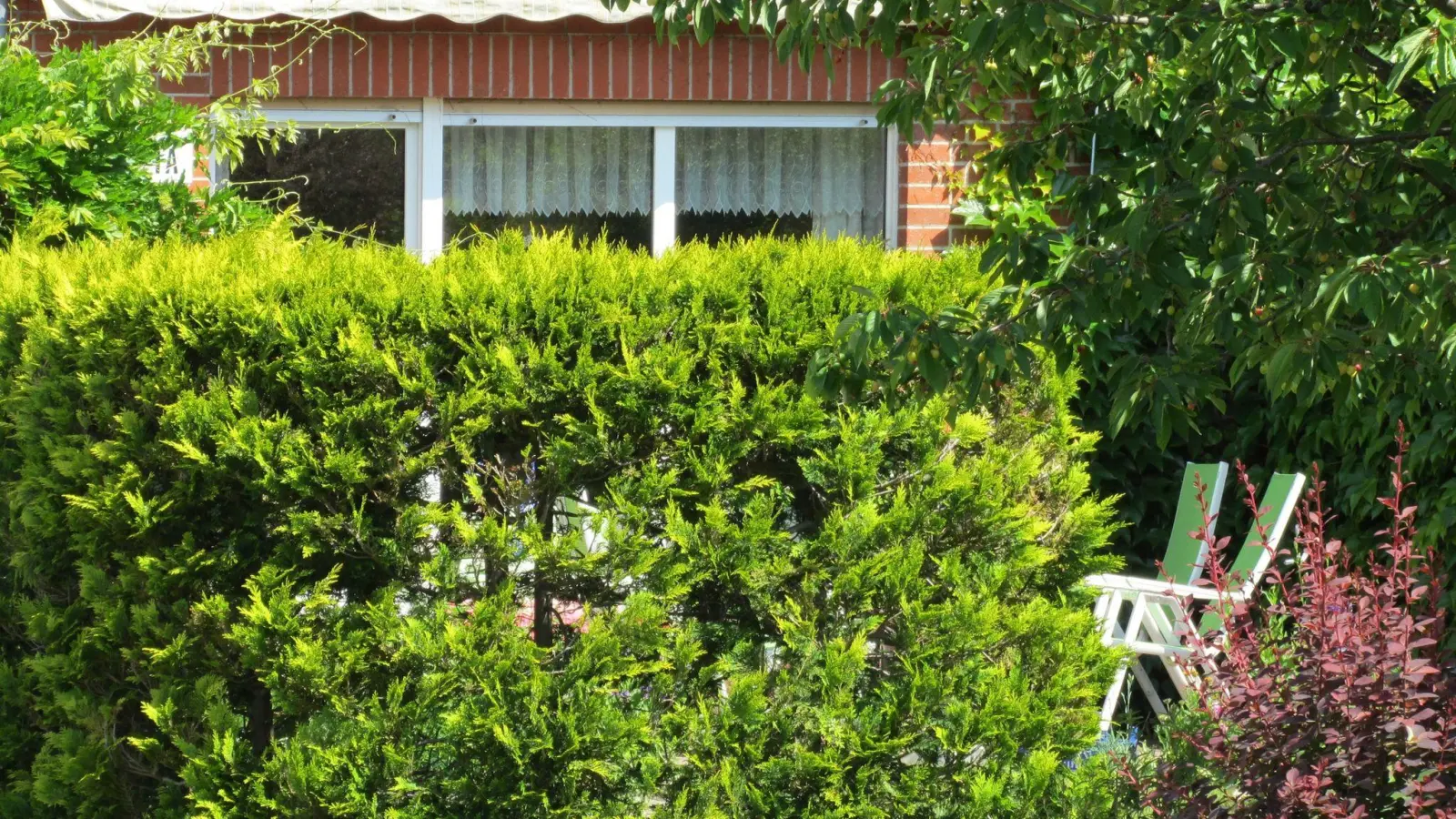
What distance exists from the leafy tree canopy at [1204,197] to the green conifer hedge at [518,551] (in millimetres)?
405

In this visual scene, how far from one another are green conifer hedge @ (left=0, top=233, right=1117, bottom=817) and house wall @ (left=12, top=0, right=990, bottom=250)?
8.68ft

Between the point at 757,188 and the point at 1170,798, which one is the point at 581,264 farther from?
the point at 757,188

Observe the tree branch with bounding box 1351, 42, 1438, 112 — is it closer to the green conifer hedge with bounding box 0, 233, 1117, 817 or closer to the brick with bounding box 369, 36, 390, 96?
the green conifer hedge with bounding box 0, 233, 1117, 817

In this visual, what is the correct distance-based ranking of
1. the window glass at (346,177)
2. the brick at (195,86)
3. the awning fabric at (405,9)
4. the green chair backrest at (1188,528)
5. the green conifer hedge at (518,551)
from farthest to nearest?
the window glass at (346,177), the brick at (195,86), the awning fabric at (405,9), the green chair backrest at (1188,528), the green conifer hedge at (518,551)

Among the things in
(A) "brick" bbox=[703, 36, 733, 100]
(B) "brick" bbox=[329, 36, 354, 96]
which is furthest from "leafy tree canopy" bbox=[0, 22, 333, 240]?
(A) "brick" bbox=[703, 36, 733, 100]

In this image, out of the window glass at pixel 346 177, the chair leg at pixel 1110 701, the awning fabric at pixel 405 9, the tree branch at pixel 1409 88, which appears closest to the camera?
the tree branch at pixel 1409 88

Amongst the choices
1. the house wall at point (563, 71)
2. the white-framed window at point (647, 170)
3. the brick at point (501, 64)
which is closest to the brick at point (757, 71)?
the house wall at point (563, 71)

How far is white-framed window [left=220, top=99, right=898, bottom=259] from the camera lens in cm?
646

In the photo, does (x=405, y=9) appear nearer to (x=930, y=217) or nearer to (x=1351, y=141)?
(x=930, y=217)

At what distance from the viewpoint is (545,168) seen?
6.57 metres

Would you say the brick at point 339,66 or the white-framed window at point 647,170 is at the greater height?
the brick at point 339,66

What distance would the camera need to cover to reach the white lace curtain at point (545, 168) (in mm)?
6535

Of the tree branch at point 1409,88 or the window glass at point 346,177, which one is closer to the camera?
the tree branch at point 1409,88

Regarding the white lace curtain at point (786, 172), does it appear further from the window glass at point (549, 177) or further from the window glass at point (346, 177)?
the window glass at point (346, 177)
